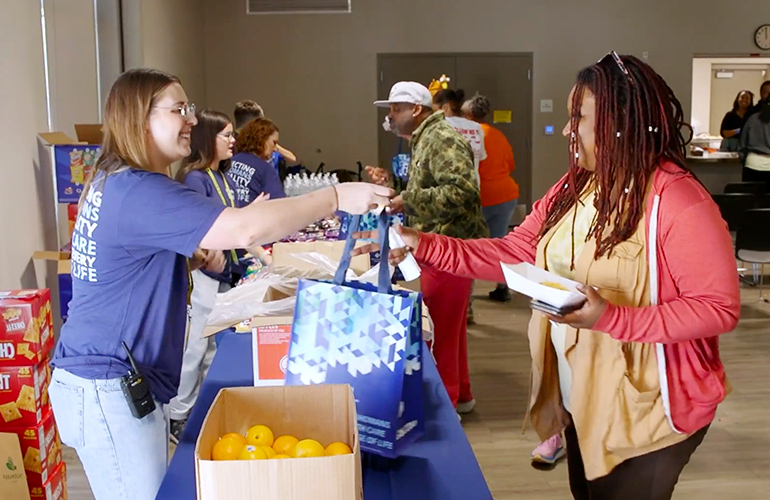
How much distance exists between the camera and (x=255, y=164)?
14.9 ft

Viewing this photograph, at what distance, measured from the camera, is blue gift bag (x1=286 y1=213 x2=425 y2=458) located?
1472mm

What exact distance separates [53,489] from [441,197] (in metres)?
1.87

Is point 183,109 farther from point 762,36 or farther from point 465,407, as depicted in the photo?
point 762,36

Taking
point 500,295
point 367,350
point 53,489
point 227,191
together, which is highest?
point 227,191

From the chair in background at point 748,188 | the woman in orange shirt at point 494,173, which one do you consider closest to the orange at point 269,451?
the woman in orange shirt at point 494,173

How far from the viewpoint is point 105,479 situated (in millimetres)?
1781

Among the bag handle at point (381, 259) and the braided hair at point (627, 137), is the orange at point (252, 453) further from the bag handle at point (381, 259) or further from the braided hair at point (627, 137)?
the braided hair at point (627, 137)

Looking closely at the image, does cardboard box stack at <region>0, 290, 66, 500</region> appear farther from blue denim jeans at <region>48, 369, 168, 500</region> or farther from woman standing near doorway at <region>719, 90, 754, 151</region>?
woman standing near doorway at <region>719, 90, 754, 151</region>

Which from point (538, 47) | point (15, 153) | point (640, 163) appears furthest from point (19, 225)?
point (538, 47)

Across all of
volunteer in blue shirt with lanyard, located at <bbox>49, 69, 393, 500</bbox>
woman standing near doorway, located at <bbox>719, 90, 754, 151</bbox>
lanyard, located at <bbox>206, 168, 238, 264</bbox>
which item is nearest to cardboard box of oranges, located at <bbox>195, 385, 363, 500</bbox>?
volunteer in blue shirt with lanyard, located at <bbox>49, 69, 393, 500</bbox>

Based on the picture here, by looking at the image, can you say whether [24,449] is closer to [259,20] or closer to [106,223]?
[106,223]

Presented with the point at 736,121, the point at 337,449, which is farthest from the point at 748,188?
the point at 337,449

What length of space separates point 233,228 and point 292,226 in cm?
13

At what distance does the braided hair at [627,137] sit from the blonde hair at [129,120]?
96cm
